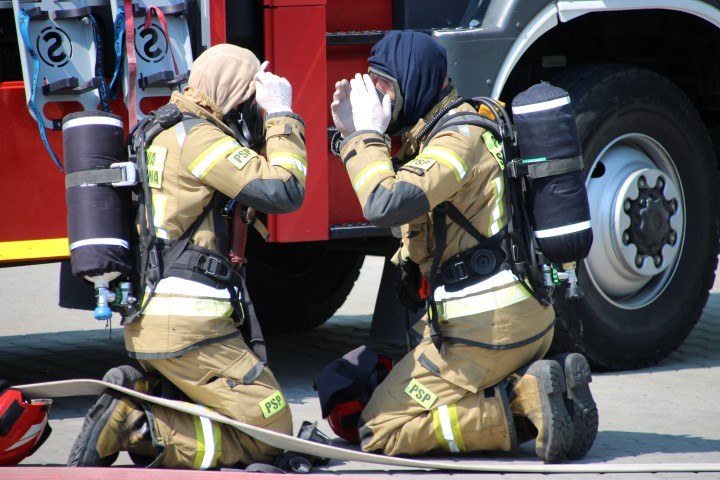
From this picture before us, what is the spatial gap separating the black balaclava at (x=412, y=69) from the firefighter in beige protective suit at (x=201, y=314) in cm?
41

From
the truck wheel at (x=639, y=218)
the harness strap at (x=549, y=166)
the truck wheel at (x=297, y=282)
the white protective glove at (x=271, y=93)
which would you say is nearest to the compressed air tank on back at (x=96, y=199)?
the white protective glove at (x=271, y=93)

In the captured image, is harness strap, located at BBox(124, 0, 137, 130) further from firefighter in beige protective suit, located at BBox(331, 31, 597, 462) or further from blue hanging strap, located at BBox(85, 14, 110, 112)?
firefighter in beige protective suit, located at BBox(331, 31, 597, 462)

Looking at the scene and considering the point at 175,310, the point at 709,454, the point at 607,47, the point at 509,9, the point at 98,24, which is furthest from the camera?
the point at 607,47

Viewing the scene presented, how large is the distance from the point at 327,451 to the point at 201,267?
29.3 inches

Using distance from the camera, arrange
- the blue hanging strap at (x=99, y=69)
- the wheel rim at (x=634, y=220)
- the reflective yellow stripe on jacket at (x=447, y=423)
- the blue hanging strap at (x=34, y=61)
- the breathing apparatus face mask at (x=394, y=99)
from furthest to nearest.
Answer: the wheel rim at (x=634, y=220), the blue hanging strap at (x=99, y=69), the blue hanging strap at (x=34, y=61), the breathing apparatus face mask at (x=394, y=99), the reflective yellow stripe on jacket at (x=447, y=423)

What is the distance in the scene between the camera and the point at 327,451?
4.27m

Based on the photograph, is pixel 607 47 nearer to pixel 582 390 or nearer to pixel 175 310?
pixel 582 390

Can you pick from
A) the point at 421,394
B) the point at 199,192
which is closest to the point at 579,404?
the point at 421,394

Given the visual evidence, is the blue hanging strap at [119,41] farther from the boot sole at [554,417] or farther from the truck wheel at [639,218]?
the truck wheel at [639,218]

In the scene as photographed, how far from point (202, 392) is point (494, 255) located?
1118mm

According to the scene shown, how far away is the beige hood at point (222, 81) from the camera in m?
4.40

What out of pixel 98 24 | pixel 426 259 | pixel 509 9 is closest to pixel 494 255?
pixel 426 259

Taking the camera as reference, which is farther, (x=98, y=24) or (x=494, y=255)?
(x=98, y=24)

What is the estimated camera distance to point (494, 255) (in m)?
4.49
